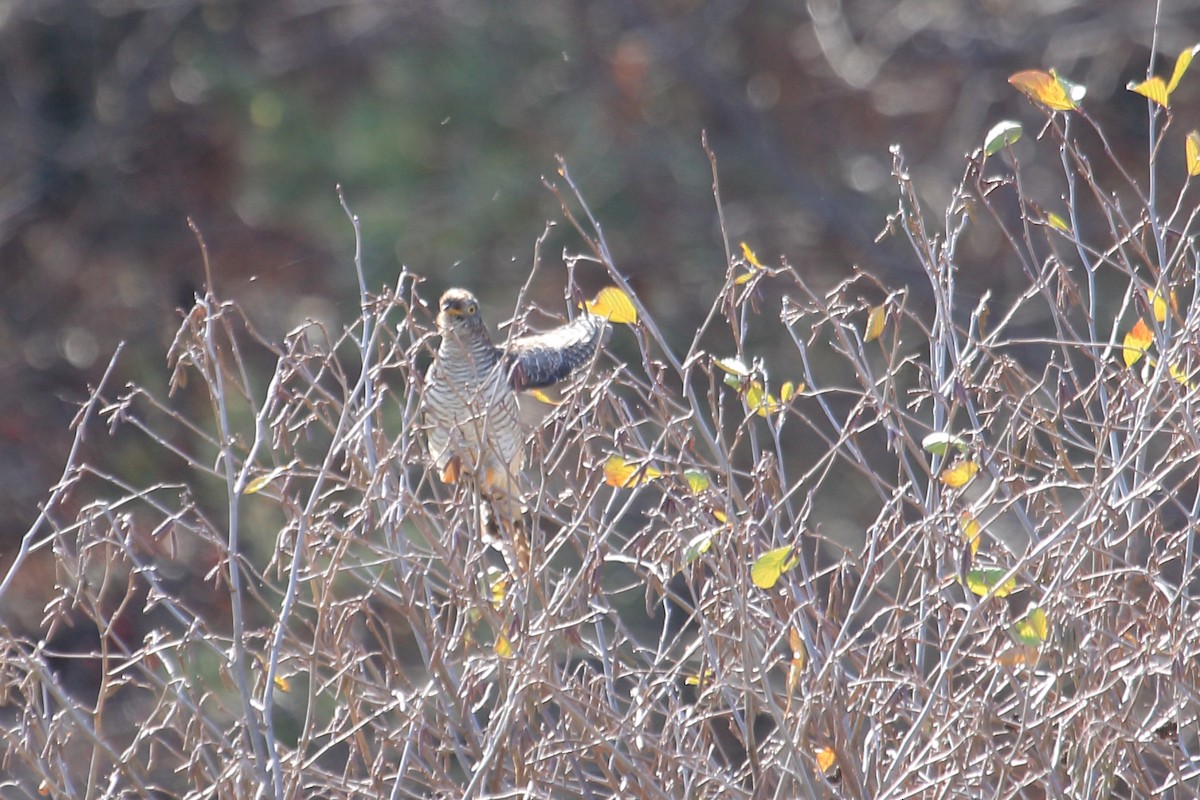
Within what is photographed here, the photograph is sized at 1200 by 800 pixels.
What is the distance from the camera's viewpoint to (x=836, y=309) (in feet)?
10.3

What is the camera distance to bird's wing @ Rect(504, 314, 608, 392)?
179 inches

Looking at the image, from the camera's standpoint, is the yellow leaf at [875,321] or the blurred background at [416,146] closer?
the yellow leaf at [875,321]

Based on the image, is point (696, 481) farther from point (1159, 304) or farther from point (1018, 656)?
point (1159, 304)

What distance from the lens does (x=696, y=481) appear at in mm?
2756

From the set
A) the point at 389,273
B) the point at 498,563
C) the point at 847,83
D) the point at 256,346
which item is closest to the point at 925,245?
the point at 498,563

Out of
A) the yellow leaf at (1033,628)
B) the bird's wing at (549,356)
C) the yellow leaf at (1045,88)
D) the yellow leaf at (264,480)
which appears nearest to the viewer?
the yellow leaf at (1033,628)

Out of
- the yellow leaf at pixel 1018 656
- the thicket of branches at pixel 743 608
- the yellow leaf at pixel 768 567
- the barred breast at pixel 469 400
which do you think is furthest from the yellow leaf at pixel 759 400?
the barred breast at pixel 469 400

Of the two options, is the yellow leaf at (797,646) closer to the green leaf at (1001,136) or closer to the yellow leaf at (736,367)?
the yellow leaf at (736,367)

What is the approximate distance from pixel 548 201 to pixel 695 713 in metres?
7.09

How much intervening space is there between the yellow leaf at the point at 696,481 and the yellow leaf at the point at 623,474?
0.21 feet

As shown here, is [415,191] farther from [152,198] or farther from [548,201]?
[152,198]

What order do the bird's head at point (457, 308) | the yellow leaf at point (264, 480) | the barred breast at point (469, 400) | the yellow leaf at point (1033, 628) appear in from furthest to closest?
the bird's head at point (457, 308)
the barred breast at point (469, 400)
the yellow leaf at point (264, 480)
the yellow leaf at point (1033, 628)

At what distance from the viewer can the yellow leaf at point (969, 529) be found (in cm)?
266

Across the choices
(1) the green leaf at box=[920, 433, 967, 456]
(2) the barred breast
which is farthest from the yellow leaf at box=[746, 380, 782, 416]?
(2) the barred breast
